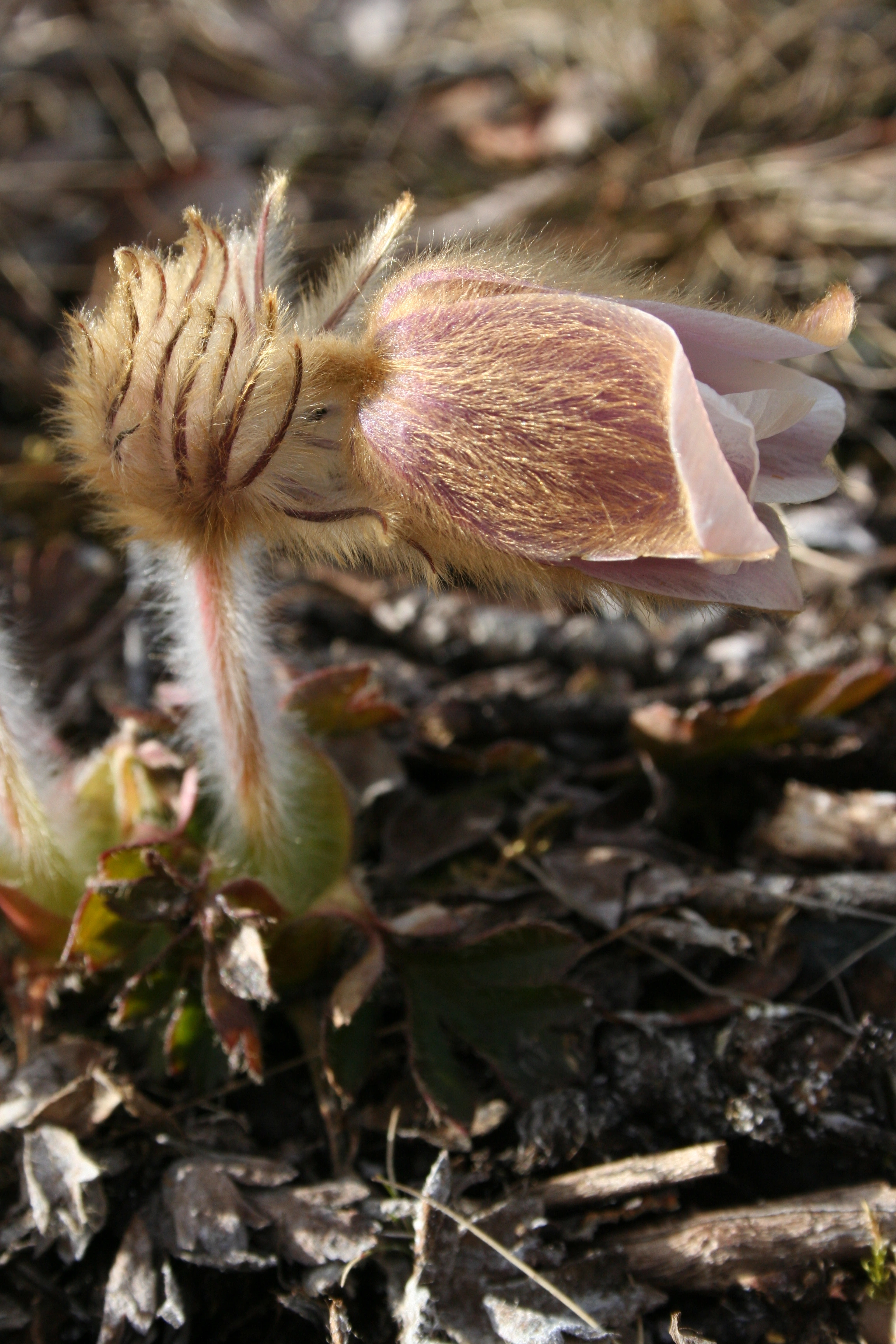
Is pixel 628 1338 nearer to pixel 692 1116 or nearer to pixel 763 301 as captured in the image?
pixel 692 1116

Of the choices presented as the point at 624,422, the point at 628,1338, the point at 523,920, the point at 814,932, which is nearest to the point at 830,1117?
the point at 814,932

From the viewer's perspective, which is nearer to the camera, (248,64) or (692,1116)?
(692,1116)

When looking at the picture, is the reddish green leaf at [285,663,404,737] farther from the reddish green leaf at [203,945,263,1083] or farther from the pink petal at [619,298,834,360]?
the pink petal at [619,298,834,360]

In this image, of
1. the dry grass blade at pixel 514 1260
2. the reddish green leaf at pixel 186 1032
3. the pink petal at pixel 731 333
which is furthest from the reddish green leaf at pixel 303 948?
the pink petal at pixel 731 333

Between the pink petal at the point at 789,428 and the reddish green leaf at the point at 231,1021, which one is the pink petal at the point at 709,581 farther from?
the reddish green leaf at the point at 231,1021

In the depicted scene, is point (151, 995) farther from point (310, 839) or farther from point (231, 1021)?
point (310, 839)

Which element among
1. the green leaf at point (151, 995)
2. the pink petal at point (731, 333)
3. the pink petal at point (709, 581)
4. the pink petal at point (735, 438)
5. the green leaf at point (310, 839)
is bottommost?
the green leaf at point (151, 995)

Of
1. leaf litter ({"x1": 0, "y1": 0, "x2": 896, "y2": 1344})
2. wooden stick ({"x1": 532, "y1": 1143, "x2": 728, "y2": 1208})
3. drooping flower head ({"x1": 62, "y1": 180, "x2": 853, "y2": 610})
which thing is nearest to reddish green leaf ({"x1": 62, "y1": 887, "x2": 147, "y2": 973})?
leaf litter ({"x1": 0, "y1": 0, "x2": 896, "y2": 1344})

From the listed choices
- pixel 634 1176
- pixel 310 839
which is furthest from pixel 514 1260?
pixel 310 839
